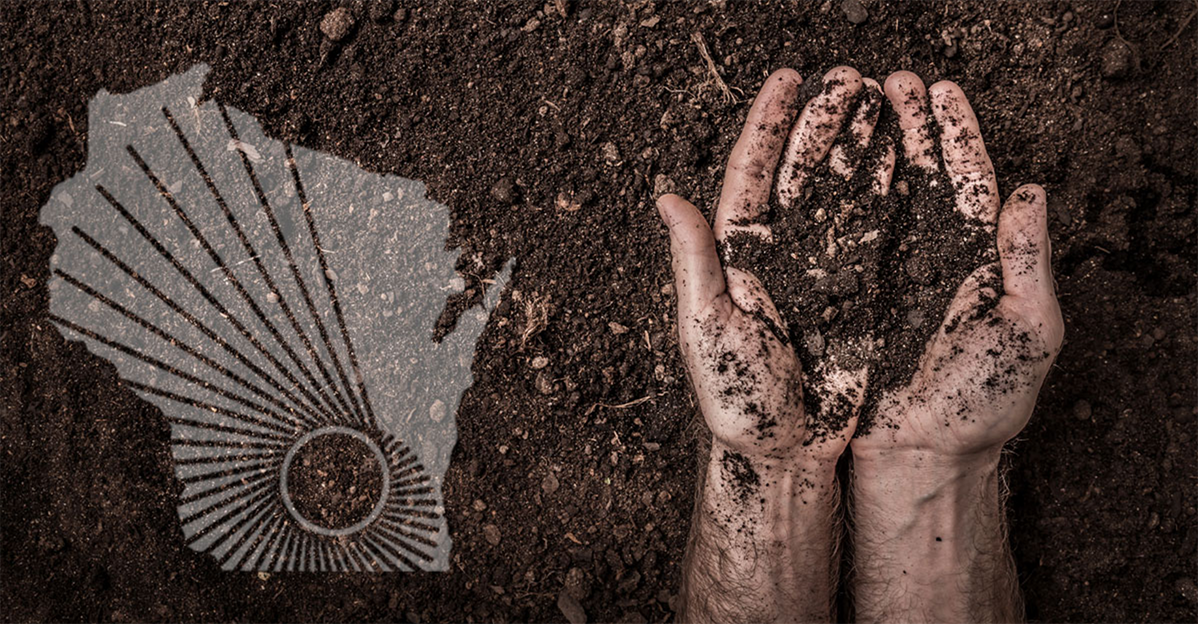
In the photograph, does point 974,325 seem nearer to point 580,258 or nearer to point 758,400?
point 758,400

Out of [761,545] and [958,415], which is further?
[761,545]

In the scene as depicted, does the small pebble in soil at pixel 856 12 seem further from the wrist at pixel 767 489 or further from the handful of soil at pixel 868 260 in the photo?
the wrist at pixel 767 489

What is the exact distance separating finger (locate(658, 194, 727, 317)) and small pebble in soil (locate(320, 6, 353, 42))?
81 centimetres

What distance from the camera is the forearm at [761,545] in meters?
1.36

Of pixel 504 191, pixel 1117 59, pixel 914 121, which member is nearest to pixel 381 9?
pixel 504 191

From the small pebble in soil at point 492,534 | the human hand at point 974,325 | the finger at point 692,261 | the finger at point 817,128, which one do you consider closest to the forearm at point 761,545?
the human hand at point 974,325

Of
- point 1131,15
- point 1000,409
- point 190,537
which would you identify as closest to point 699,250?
point 1000,409

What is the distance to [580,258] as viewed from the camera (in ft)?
4.75

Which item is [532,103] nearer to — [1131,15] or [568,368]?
[568,368]

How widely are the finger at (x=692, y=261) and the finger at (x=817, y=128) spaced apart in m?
0.19

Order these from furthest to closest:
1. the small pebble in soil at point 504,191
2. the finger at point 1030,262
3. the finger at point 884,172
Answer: the small pebble in soil at point 504,191
the finger at point 884,172
the finger at point 1030,262

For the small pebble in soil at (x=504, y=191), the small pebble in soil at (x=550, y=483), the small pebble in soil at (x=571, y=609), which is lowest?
the small pebble in soil at (x=571, y=609)

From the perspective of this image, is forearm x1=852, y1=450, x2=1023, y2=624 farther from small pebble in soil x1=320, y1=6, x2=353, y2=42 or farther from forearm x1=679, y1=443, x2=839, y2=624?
small pebble in soil x1=320, y1=6, x2=353, y2=42

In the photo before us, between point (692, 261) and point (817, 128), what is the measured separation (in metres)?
0.37
